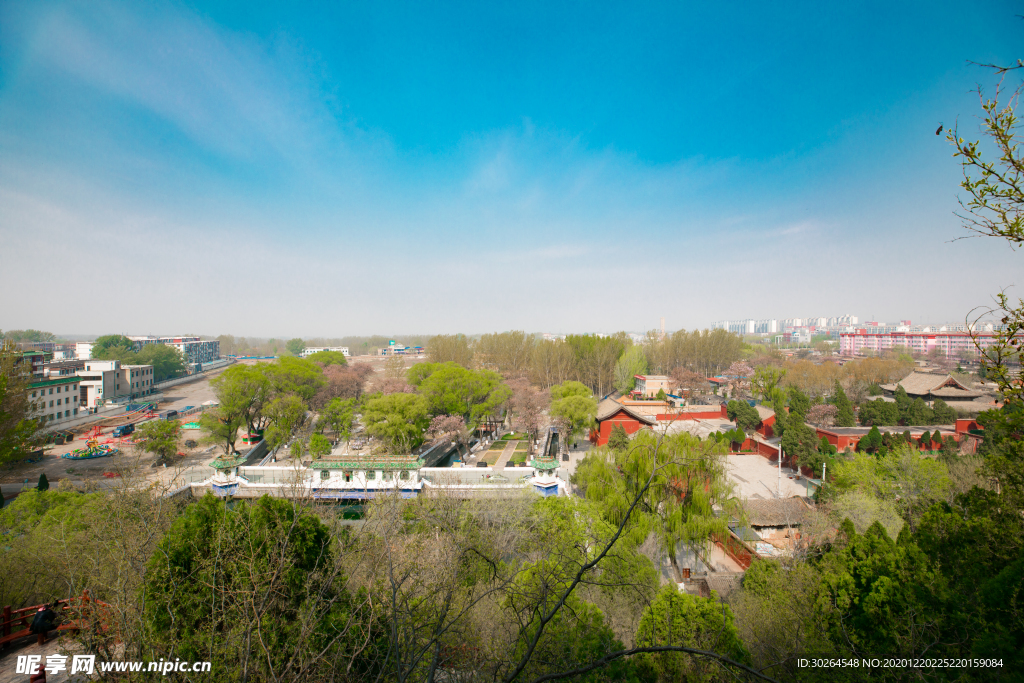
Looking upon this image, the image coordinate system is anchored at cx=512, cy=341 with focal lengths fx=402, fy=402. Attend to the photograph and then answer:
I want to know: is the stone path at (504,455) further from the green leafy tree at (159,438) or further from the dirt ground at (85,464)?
the green leafy tree at (159,438)

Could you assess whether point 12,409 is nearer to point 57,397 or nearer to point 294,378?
point 294,378

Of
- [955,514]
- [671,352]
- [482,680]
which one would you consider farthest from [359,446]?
[671,352]

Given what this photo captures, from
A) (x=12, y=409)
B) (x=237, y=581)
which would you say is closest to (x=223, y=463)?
(x=12, y=409)

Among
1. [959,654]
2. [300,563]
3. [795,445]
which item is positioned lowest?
[795,445]

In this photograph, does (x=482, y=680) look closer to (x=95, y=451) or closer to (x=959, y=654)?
(x=959, y=654)

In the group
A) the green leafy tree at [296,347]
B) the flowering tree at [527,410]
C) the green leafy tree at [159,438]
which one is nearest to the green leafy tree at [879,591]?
the flowering tree at [527,410]

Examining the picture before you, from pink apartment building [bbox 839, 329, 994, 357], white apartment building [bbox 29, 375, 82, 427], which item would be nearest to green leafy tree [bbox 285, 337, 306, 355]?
white apartment building [bbox 29, 375, 82, 427]

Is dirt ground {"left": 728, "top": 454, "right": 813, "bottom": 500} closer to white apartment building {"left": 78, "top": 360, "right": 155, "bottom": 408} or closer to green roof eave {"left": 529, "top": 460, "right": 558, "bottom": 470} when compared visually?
green roof eave {"left": 529, "top": 460, "right": 558, "bottom": 470}
